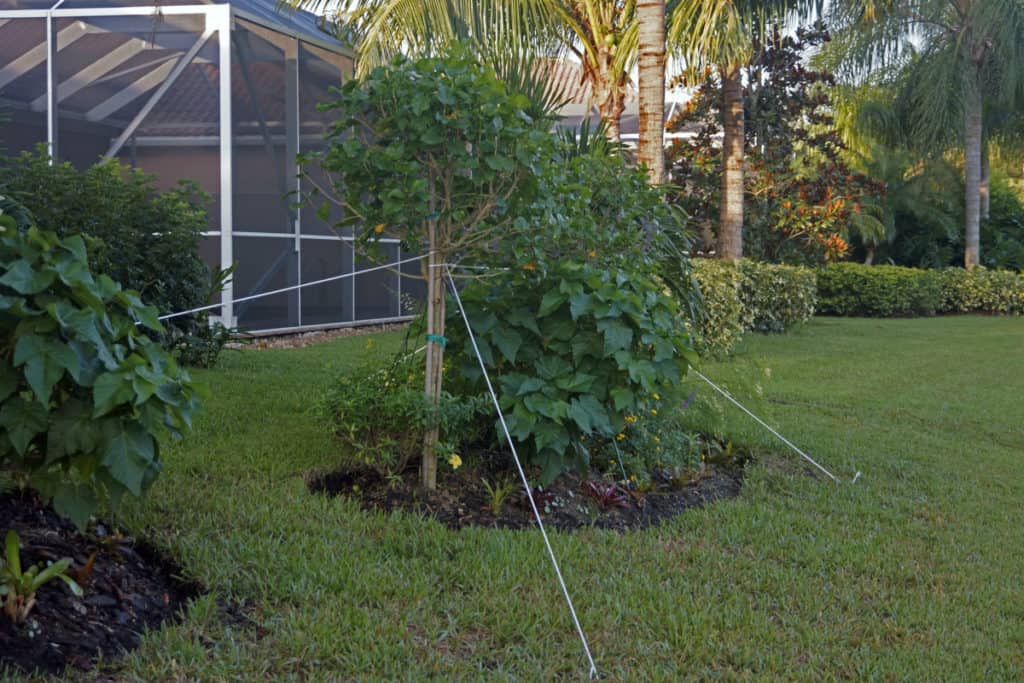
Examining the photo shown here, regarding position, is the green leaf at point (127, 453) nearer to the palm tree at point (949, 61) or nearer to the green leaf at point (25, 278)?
the green leaf at point (25, 278)

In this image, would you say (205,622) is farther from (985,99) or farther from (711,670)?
(985,99)

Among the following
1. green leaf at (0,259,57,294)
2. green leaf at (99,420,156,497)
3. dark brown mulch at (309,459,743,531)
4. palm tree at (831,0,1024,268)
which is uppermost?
palm tree at (831,0,1024,268)

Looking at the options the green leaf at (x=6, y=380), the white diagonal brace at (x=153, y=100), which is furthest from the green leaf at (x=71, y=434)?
the white diagonal brace at (x=153, y=100)

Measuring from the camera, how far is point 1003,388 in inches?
382

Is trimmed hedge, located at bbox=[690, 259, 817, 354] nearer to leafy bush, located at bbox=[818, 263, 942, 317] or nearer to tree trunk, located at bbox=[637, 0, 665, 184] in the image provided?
tree trunk, located at bbox=[637, 0, 665, 184]

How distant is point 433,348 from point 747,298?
10.2 m

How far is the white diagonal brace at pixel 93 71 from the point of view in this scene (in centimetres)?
1075

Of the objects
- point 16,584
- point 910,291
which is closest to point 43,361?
point 16,584

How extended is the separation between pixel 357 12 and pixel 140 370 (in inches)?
363

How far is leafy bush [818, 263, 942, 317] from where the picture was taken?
827 inches

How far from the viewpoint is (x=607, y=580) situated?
3510 millimetres

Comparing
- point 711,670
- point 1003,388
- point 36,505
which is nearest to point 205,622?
point 36,505

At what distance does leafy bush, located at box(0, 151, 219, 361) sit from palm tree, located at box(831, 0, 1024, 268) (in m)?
17.3

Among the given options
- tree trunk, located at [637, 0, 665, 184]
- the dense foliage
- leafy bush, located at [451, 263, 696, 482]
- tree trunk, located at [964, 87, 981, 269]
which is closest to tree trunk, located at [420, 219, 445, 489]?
leafy bush, located at [451, 263, 696, 482]
